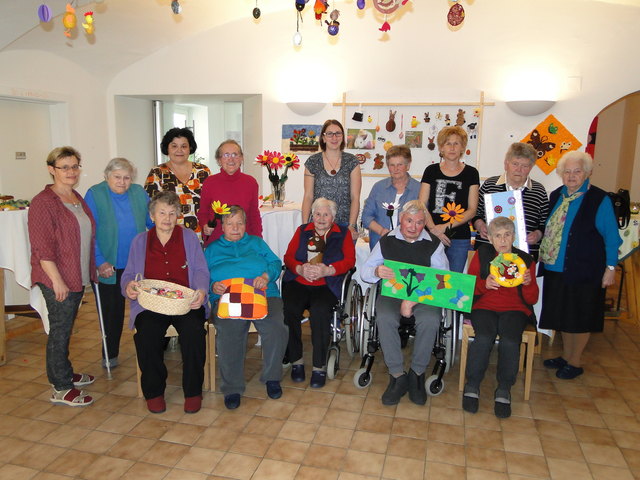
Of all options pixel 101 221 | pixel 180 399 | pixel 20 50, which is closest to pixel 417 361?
pixel 180 399

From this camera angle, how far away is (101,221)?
2.82 m

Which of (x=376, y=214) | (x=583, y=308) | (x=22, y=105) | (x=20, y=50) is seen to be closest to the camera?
(x=583, y=308)

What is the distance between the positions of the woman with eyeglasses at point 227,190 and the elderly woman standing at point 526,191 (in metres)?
1.47

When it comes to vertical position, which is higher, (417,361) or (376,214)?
(376,214)

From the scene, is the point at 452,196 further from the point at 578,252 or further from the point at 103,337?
the point at 103,337

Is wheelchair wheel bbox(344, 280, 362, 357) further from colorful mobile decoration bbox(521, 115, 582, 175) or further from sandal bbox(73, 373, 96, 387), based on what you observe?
colorful mobile decoration bbox(521, 115, 582, 175)

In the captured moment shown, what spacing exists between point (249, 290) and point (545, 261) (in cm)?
181

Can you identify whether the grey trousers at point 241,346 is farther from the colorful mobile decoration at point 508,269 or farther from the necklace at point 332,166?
the colorful mobile decoration at point 508,269

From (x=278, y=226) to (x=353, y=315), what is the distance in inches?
47.9

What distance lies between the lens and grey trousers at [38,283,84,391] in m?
2.55

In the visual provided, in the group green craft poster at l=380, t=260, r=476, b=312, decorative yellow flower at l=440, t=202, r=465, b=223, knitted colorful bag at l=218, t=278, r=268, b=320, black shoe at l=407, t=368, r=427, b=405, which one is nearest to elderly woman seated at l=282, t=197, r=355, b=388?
knitted colorful bag at l=218, t=278, r=268, b=320

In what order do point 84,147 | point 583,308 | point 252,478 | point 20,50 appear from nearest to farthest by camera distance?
point 252,478, point 583,308, point 20,50, point 84,147

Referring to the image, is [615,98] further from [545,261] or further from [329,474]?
[329,474]

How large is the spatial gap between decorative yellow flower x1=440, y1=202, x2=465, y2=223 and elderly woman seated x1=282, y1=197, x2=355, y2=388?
0.61 meters
